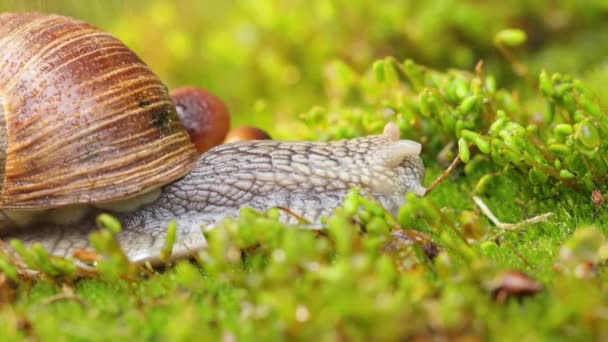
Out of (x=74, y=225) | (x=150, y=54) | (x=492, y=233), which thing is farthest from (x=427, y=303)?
(x=150, y=54)

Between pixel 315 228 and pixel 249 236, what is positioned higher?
pixel 249 236

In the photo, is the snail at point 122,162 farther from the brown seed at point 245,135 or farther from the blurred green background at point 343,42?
the blurred green background at point 343,42

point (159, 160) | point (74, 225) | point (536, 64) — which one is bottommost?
point (536, 64)

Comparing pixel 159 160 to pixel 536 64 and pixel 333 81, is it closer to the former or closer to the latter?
pixel 333 81

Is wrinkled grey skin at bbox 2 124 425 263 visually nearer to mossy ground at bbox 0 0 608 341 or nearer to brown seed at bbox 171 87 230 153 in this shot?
mossy ground at bbox 0 0 608 341

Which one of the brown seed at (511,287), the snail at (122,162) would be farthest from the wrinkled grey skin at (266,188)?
the brown seed at (511,287)

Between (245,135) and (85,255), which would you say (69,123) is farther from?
(245,135)

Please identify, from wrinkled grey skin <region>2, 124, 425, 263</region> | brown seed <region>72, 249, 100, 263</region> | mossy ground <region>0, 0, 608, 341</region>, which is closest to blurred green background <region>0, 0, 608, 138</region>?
mossy ground <region>0, 0, 608, 341</region>
